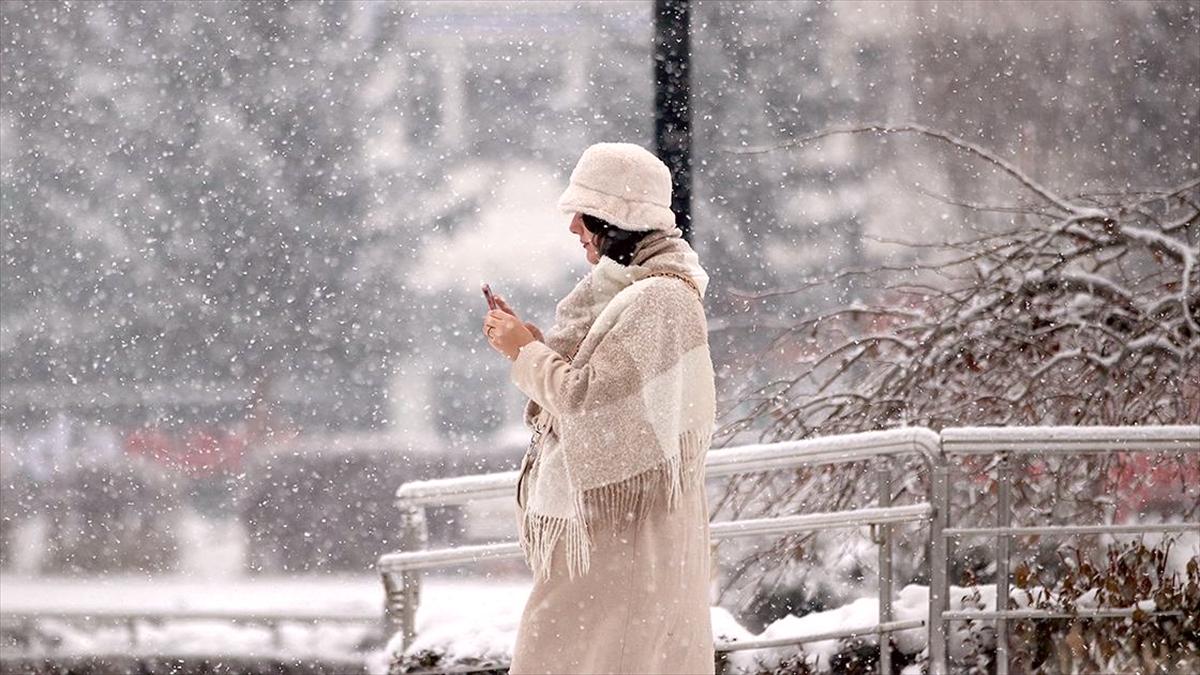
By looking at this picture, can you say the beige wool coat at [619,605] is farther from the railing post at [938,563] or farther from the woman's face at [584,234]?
the railing post at [938,563]

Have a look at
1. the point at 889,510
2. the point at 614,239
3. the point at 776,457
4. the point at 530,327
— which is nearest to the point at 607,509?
the point at 530,327

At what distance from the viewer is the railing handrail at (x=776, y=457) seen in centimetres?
414

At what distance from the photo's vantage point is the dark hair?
273 cm

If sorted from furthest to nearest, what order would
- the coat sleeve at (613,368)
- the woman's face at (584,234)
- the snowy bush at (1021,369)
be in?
the snowy bush at (1021,369), the woman's face at (584,234), the coat sleeve at (613,368)

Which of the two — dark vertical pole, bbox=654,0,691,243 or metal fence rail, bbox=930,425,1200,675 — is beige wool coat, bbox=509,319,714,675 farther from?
dark vertical pole, bbox=654,0,691,243

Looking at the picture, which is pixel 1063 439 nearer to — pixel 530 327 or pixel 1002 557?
pixel 1002 557

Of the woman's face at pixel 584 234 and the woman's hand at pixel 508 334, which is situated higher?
the woman's face at pixel 584 234

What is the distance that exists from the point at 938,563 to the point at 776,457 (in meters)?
0.55

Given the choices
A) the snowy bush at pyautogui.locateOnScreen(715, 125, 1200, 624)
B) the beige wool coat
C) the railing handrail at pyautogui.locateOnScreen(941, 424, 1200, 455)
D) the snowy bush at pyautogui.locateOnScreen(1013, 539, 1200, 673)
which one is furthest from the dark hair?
the snowy bush at pyautogui.locateOnScreen(715, 125, 1200, 624)

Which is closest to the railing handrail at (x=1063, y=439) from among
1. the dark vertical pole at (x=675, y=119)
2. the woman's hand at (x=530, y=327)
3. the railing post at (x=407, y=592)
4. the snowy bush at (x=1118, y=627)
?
the snowy bush at (x=1118, y=627)

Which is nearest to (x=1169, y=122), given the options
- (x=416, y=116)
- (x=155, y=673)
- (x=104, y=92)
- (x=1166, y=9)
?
(x=1166, y=9)

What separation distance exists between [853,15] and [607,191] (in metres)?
8.47

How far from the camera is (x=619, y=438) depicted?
2682 millimetres

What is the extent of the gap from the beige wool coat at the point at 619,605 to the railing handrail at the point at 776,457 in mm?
Result: 1265
